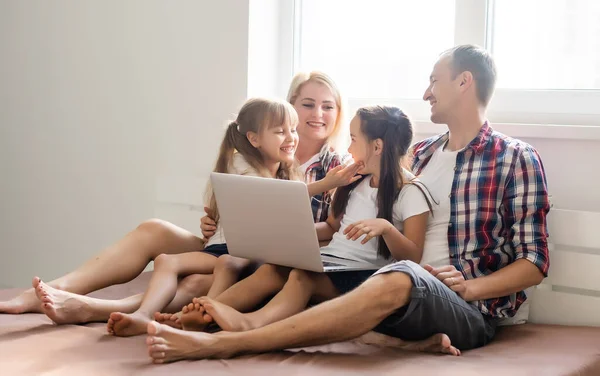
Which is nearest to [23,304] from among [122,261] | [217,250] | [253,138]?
[122,261]

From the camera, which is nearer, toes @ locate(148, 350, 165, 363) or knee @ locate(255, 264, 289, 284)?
toes @ locate(148, 350, 165, 363)

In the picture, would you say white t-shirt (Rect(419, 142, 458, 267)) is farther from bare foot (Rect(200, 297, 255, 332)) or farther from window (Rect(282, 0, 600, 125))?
bare foot (Rect(200, 297, 255, 332))

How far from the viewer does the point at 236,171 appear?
8.59 feet

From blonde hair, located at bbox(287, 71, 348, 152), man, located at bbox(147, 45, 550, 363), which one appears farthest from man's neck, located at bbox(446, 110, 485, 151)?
blonde hair, located at bbox(287, 71, 348, 152)

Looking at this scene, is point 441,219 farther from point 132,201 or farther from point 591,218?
point 132,201

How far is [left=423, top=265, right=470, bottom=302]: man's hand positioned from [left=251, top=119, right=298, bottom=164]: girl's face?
2.30ft

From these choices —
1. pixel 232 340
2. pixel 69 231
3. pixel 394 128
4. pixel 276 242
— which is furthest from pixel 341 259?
pixel 69 231

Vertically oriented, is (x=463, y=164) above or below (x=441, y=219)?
above

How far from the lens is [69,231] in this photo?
3.92 m

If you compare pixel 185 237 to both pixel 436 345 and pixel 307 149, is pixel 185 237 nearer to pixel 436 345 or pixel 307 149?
pixel 307 149

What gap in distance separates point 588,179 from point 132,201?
1943 millimetres

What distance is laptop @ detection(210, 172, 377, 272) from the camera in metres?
2.09

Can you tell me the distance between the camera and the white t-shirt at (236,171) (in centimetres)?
259

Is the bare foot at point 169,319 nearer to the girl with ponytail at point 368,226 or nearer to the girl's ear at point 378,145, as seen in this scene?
the girl with ponytail at point 368,226
